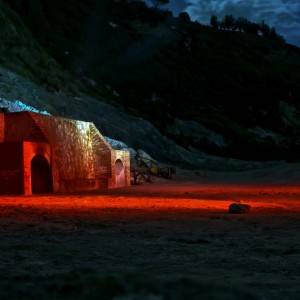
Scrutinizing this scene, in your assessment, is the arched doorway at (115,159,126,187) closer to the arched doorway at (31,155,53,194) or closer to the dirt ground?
the arched doorway at (31,155,53,194)

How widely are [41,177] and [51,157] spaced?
3.73 feet

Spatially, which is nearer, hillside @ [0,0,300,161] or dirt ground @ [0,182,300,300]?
dirt ground @ [0,182,300,300]


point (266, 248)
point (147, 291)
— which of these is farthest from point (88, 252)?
point (147, 291)

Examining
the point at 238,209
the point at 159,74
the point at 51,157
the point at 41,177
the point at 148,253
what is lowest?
the point at 148,253

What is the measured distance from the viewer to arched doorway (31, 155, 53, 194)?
2352cm

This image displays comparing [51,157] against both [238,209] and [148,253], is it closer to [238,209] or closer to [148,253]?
[238,209]

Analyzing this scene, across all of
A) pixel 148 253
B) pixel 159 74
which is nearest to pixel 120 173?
pixel 148 253

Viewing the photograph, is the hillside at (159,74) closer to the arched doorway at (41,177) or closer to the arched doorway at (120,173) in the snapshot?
the arched doorway at (120,173)

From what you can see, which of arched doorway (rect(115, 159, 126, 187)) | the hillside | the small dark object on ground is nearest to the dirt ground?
the small dark object on ground

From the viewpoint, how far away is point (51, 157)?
23.4 metres

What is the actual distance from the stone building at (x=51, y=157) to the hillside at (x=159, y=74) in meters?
18.9

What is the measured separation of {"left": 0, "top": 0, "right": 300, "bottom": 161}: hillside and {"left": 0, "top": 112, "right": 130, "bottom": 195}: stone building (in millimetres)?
18930

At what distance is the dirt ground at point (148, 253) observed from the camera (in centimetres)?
376

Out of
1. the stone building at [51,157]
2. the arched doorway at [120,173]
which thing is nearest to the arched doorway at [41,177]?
the stone building at [51,157]
